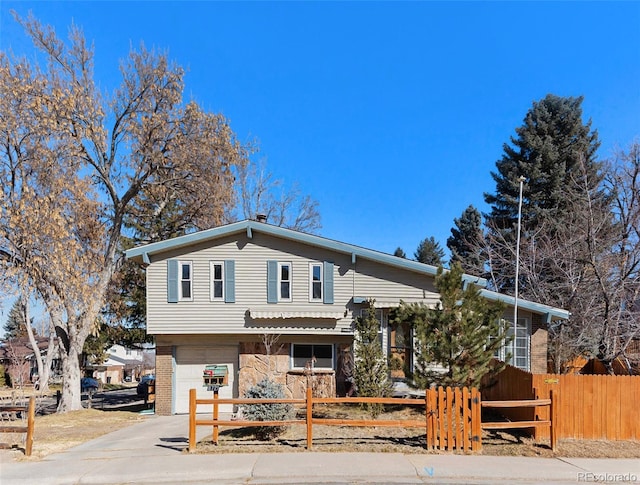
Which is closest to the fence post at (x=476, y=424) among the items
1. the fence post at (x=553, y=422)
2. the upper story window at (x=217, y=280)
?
the fence post at (x=553, y=422)

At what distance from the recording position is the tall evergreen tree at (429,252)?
55031mm

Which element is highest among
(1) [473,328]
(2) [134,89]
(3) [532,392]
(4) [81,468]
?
(2) [134,89]

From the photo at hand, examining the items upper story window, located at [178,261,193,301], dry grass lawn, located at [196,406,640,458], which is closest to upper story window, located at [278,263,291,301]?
upper story window, located at [178,261,193,301]

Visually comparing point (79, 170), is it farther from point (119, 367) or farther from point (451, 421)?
point (119, 367)

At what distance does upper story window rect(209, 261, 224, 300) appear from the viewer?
16.1 meters

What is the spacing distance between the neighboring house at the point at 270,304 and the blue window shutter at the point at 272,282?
3 centimetres

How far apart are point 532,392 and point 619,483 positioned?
111 inches

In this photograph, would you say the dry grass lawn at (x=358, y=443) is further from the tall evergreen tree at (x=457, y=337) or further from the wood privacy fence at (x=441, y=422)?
the tall evergreen tree at (x=457, y=337)

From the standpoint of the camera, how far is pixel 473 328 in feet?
33.4

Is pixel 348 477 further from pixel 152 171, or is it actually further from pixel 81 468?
pixel 152 171

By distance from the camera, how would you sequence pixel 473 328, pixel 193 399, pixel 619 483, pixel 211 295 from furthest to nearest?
pixel 211 295 < pixel 473 328 < pixel 193 399 < pixel 619 483

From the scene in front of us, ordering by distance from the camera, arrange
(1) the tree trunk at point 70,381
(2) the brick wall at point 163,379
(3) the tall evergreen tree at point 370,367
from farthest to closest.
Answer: (1) the tree trunk at point 70,381 < (2) the brick wall at point 163,379 < (3) the tall evergreen tree at point 370,367

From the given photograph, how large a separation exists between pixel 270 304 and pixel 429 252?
4215 centimetres

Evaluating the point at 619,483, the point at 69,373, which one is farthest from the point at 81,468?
the point at 69,373
